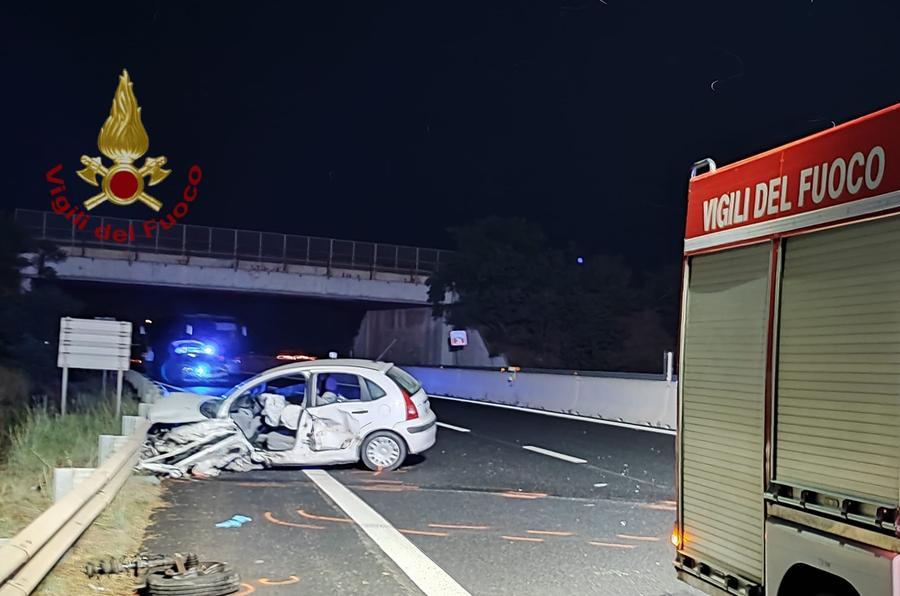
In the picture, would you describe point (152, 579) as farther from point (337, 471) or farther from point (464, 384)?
point (464, 384)

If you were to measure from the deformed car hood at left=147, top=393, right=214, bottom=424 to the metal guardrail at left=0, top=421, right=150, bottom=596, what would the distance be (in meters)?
3.92

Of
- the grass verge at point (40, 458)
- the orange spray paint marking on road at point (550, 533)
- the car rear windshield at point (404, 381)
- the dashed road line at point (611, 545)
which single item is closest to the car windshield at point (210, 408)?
the grass verge at point (40, 458)

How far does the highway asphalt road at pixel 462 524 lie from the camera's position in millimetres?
7398

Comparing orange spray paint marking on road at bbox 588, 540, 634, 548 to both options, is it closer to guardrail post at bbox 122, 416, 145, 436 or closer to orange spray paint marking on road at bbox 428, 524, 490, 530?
orange spray paint marking on road at bbox 428, 524, 490, 530

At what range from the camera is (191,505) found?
1064 cm

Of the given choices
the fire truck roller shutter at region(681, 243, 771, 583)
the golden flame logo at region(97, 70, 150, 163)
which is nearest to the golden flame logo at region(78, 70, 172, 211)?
the golden flame logo at region(97, 70, 150, 163)

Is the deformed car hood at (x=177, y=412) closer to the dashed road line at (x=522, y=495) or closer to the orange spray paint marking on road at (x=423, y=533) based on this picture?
the dashed road line at (x=522, y=495)

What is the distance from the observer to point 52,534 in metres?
5.98

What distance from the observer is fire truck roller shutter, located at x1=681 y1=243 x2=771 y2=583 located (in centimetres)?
475

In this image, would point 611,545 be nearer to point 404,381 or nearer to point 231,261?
A: point 404,381

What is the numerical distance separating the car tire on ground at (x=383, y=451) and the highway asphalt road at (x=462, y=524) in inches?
7.5

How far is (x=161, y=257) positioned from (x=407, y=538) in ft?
134

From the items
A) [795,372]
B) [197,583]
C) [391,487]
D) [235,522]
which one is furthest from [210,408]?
[795,372]

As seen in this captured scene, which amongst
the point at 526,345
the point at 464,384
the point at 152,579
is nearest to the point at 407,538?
the point at 152,579
